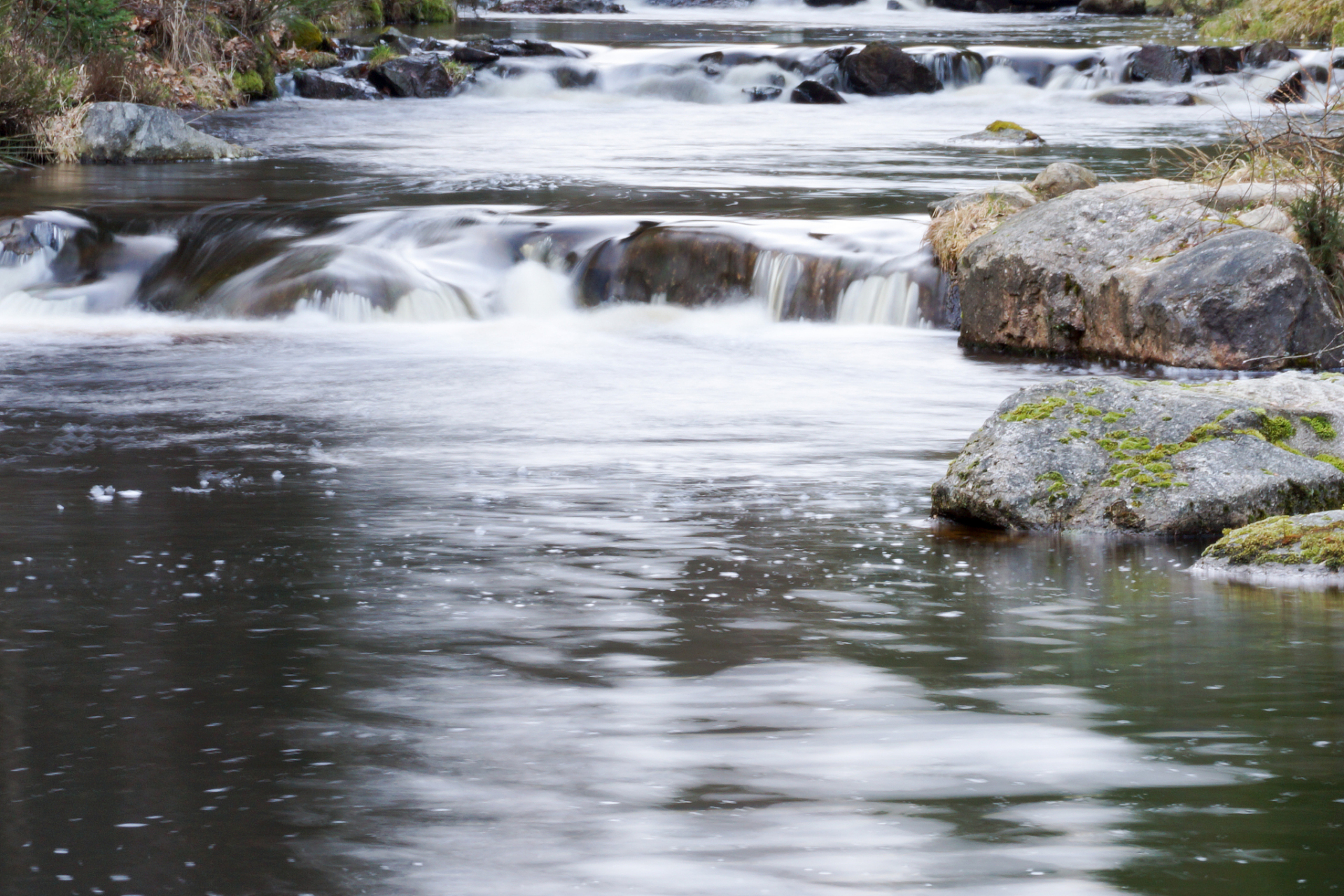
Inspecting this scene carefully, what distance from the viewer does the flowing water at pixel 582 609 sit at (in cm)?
372

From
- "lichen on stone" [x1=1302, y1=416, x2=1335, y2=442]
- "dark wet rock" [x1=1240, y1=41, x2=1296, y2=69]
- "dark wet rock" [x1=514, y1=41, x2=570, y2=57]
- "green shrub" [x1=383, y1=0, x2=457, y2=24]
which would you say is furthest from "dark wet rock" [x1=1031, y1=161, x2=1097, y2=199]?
"green shrub" [x1=383, y1=0, x2=457, y2=24]

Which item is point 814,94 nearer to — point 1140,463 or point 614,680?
point 1140,463

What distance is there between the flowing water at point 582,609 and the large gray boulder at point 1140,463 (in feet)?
0.59

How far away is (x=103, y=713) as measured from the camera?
4.55m

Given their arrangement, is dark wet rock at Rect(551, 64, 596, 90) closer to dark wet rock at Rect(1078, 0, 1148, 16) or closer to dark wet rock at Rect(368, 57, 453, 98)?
dark wet rock at Rect(368, 57, 453, 98)

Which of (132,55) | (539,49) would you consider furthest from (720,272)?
(539,49)

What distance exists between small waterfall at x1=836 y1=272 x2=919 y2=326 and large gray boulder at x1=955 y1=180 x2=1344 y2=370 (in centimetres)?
75

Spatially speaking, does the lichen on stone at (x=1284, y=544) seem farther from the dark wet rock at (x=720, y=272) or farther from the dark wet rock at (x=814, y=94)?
the dark wet rock at (x=814, y=94)

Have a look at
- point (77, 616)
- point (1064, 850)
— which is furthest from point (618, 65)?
point (1064, 850)

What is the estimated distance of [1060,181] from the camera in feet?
43.2

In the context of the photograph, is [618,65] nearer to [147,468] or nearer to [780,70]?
[780,70]

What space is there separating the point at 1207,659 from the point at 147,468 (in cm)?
490

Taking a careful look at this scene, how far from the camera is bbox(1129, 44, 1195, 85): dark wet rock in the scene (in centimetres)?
2819

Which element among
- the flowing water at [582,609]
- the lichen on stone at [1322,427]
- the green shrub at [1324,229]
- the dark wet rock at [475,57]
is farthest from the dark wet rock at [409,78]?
the lichen on stone at [1322,427]
